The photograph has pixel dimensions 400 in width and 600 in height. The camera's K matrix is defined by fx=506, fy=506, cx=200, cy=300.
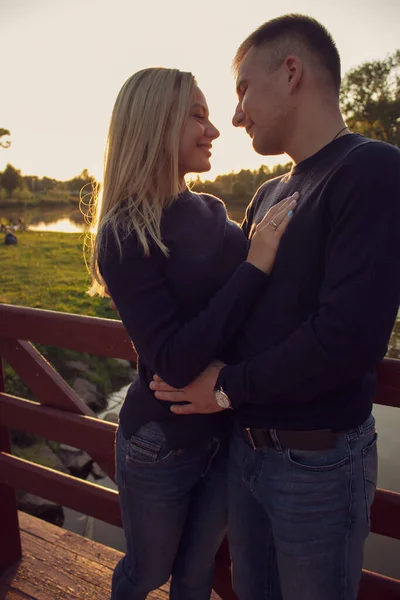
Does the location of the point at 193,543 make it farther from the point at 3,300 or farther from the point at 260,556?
the point at 3,300

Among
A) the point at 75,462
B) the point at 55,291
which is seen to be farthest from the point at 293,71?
the point at 55,291

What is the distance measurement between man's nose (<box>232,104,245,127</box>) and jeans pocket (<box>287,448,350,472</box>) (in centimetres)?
102

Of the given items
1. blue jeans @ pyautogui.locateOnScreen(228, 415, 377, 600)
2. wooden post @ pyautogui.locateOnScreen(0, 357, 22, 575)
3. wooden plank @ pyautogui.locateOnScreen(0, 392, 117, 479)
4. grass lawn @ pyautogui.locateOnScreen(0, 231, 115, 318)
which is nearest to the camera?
blue jeans @ pyautogui.locateOnScreen(228, 415, 377, 600)

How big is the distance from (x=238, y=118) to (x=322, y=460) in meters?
1.07

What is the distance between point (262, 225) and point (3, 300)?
42.6 feet

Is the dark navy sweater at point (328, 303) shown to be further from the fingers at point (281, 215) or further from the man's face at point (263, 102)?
the man's face at point (263, 102)

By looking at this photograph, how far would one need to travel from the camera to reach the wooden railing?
2010 mm

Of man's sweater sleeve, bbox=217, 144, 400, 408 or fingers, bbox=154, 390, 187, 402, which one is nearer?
man's sweater sleeve, bbox=217, 144, 400, 408

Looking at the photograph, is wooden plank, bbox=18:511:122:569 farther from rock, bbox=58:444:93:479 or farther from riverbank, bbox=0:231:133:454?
rock, bbox=58:444:93:479

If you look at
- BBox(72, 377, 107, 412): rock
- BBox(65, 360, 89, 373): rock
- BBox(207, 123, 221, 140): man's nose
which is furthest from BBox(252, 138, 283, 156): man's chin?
BBox(65, 360, 89, 373): rock

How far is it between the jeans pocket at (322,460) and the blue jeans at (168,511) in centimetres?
34

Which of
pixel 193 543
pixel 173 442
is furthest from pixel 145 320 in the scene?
pixel 193 543

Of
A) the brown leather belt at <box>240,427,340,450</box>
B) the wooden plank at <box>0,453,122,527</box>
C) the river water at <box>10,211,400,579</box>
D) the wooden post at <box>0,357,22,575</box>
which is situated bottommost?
the river water at <box>10,211,400,579</box>

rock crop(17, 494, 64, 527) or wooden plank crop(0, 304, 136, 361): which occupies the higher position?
wooden plank crop(0, 304, 136, 361)
